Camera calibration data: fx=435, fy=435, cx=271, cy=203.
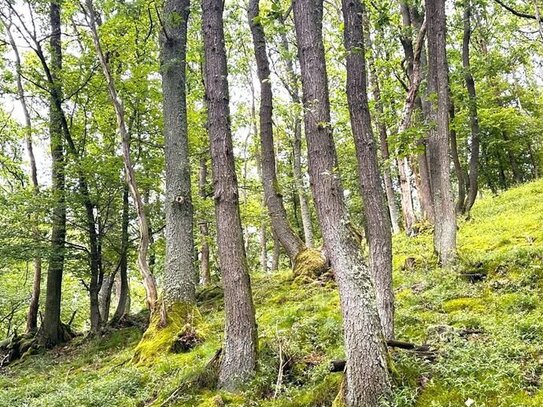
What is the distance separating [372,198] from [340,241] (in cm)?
70

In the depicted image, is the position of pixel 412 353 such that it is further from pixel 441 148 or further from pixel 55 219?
pixel 55 219

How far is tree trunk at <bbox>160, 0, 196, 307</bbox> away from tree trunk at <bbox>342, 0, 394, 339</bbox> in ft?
10.6

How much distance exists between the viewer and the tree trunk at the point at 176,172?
6.80 m

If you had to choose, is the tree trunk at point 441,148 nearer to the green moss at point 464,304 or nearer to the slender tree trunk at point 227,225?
the green moss at point 464,304

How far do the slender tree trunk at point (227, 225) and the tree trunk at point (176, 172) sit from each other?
4.92ft

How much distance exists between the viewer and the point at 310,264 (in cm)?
919

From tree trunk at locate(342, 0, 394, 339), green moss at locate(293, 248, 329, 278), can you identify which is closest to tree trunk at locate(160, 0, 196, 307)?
green moss at locate(293, 248, 329, 278)

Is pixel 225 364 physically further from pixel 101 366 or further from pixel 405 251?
pixel 405 251

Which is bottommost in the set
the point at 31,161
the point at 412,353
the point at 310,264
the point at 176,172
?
the point at 412,353

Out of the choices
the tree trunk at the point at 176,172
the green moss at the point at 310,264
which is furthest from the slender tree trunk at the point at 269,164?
the tree trunk at the point at 176,172

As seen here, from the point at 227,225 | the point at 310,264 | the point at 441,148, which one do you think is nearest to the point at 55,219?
the point at 310,264

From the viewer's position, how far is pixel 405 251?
9.73 meters

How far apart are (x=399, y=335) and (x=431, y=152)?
359cm

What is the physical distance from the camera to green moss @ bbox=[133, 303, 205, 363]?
606 cm
